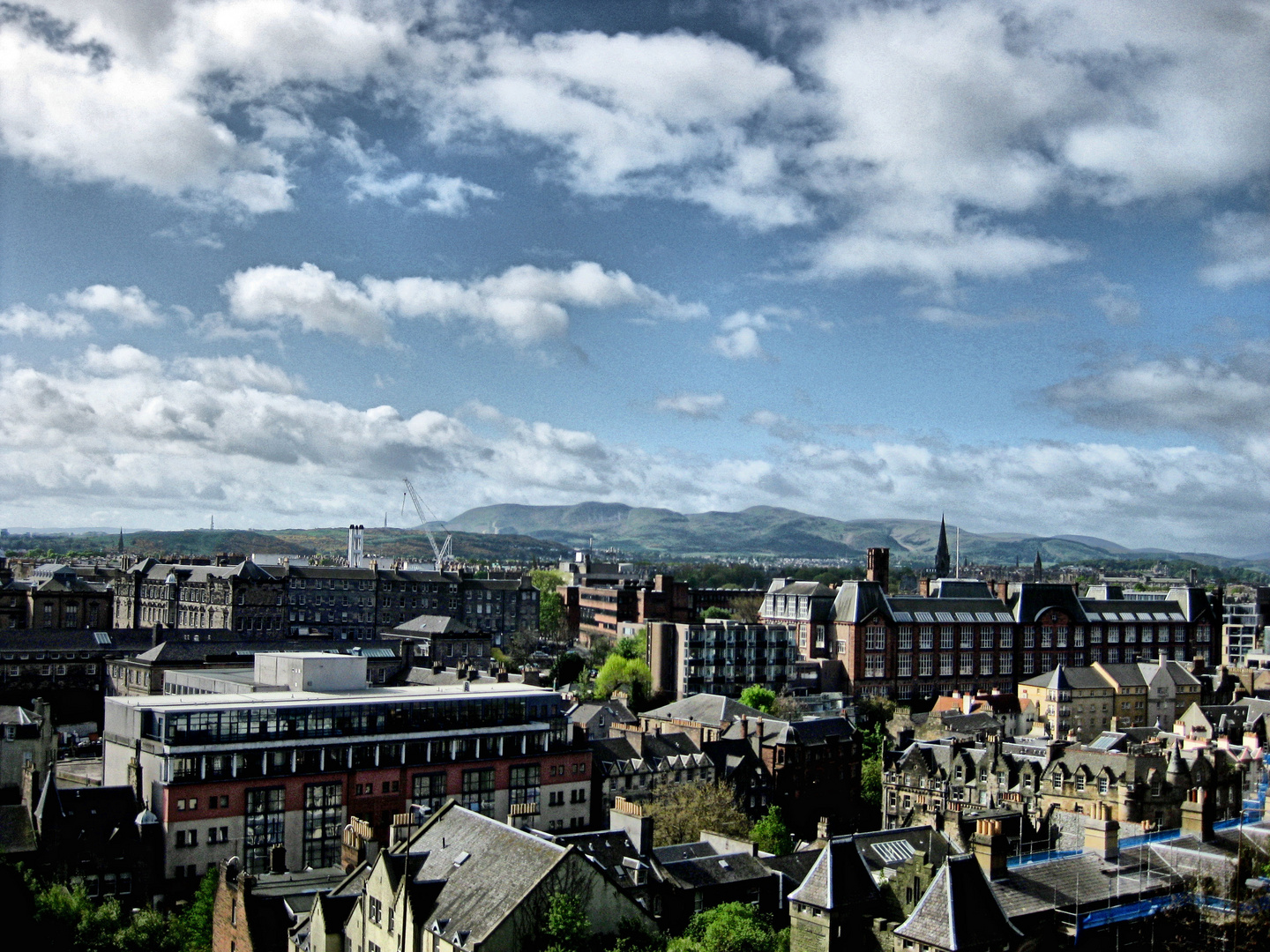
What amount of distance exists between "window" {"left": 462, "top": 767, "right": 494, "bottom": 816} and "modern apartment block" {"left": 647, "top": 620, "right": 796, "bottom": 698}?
63.5 meters

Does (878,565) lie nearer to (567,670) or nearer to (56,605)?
(567,670)

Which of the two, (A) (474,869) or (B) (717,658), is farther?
(B) (717,658)

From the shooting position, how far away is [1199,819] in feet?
215

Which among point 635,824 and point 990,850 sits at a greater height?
point 990,850

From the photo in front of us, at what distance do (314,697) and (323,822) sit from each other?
394 inches

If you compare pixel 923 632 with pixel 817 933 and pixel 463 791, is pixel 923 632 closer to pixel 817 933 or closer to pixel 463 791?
pixel 463 791

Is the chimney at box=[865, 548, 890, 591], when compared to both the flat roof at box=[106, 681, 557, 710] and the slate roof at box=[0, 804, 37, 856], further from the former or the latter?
the slate roof at box=[0, 804, 37, 856]

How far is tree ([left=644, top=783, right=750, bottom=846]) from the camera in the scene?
8662 centimetres

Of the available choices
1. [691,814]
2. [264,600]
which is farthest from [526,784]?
[264,600]

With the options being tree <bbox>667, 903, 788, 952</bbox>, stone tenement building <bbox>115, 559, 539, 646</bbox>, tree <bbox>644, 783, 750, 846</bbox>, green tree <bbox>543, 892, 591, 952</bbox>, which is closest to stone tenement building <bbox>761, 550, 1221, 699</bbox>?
stone tenement building <bbox>115, 559, 539, 646</bbox>

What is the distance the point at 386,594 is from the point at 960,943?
15968cm

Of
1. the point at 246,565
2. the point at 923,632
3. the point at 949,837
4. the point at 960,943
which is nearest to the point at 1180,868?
the point at 949,837

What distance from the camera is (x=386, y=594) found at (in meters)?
198

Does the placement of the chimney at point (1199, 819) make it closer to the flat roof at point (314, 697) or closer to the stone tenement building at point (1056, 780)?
the stone tenement building at point (1056, 780)
